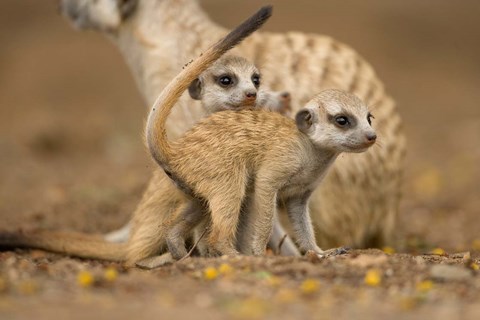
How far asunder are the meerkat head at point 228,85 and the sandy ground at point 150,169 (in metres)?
0.88

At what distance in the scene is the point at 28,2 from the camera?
575 inches

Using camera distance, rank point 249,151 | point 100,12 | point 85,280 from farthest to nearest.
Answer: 1. point 100,12
2. point 249,151
3. point 85,280

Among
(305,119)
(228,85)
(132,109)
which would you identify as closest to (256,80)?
(228,85)

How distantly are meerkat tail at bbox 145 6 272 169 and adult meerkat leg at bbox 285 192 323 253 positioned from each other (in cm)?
68

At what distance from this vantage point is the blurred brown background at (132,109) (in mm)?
6664

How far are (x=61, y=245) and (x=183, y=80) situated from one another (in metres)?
1.22

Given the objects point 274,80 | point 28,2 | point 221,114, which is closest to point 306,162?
point 221,114

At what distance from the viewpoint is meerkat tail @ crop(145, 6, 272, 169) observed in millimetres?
3963

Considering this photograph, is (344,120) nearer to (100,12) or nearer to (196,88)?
(196,88)

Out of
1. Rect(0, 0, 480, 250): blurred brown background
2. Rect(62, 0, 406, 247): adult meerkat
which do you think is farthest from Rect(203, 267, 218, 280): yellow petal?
Rect(0, 0, 480, 250): blurred brown background

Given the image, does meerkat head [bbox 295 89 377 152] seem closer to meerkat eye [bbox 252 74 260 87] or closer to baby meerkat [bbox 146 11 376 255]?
baby meerkat [bbox 146 11 376 255]

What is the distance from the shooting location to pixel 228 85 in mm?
4367

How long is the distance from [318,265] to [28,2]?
11.8 metres

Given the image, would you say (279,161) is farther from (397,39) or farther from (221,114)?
(397,39)
